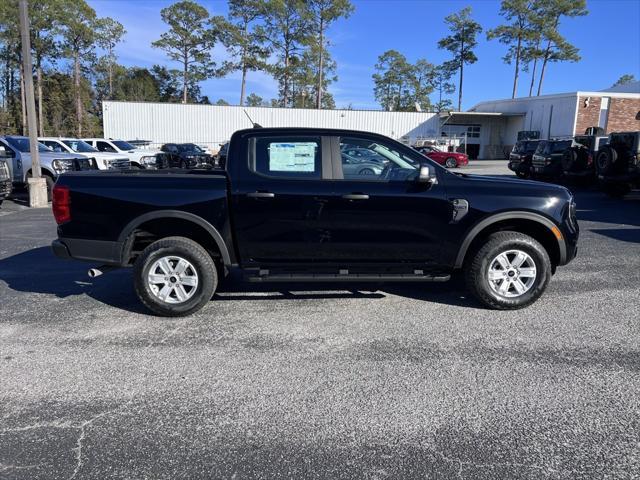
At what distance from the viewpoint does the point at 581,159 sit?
16.8 meters

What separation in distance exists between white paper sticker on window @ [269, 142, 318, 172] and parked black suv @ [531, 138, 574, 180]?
16488 mm

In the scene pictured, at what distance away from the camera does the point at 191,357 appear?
3.80m

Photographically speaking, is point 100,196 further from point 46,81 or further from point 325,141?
point 46,81

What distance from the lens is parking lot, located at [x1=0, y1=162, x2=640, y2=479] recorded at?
2580 millimetres

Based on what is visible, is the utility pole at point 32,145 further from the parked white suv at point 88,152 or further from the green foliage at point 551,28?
the green foliage at point 551,28

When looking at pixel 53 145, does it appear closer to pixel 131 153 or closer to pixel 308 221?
pixel 131 153

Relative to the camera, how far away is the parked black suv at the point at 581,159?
16703mm

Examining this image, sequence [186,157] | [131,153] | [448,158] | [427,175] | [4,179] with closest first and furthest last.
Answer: [427,175]
[4,179]
[131,153]
[186,157]
[448,158]

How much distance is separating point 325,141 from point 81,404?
305 centimetres

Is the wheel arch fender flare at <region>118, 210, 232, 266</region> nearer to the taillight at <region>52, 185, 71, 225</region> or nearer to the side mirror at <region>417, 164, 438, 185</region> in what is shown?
the taillight at <region>52, 185, 71, 225</region>

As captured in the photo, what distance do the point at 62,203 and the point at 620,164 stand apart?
14.5 metres

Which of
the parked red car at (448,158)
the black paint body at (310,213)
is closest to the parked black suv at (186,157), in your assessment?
the parked red car at (448,158)

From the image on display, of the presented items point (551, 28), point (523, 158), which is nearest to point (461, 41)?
point (551, 28)

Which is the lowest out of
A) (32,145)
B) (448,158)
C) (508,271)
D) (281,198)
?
(508,271)
